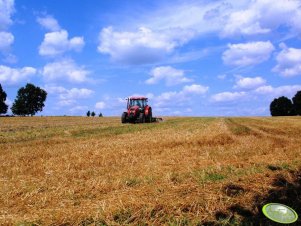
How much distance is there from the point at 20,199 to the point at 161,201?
2377 millimetres

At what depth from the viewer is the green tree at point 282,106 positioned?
292ft

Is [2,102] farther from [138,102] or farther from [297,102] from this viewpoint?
[297,102]

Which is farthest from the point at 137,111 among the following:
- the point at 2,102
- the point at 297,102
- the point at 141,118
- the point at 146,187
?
the point at 297,102

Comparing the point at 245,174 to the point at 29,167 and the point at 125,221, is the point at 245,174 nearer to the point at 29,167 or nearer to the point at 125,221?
the point at 125,221

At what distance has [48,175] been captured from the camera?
27.6 ft

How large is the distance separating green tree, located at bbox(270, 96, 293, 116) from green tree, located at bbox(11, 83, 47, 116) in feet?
172

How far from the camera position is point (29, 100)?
9375 cm

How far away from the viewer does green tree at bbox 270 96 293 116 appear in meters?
89.1

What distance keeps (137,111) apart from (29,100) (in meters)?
65.2

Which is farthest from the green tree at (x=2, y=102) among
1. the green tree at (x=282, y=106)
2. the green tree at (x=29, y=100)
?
the green tree at (x=282, y=106)

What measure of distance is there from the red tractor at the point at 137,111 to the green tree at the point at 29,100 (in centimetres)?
6281

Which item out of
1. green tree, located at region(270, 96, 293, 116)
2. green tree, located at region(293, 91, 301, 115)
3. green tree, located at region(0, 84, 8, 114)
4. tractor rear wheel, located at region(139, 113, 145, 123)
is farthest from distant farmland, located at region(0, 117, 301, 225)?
green tree, located at region(270, 96, 293, 116)

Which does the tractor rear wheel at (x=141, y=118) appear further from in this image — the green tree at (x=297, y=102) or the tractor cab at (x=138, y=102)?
the green tree at (x=297, y=102)

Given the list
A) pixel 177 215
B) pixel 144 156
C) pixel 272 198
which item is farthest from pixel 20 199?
pixel 144 156
